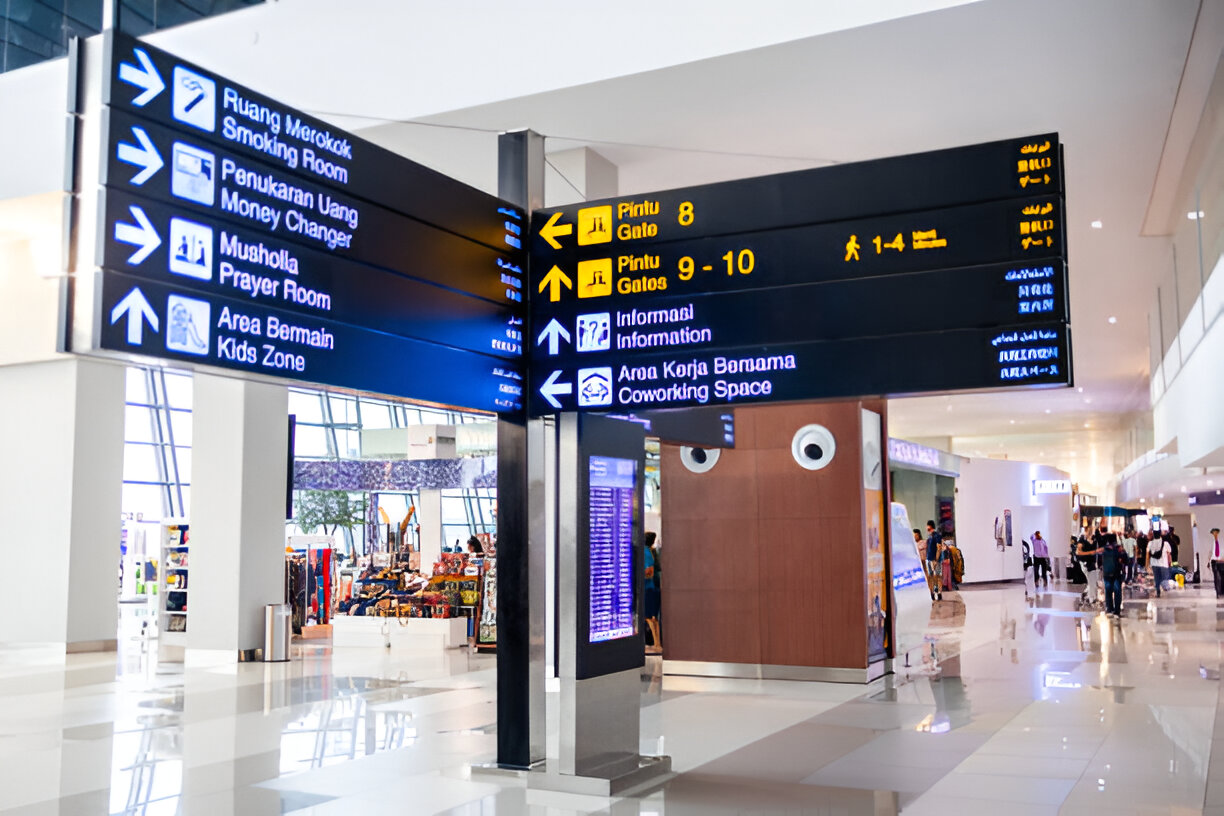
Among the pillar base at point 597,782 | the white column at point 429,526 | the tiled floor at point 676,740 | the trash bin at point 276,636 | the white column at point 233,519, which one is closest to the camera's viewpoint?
the tiled floor at point 676,740

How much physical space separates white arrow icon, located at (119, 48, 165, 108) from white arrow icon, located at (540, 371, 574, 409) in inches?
105

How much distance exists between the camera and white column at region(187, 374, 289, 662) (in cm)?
1358

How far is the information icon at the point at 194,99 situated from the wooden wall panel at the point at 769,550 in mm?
7367

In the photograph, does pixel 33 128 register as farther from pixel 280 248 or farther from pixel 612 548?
pixel 612 548

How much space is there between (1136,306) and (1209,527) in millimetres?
18353

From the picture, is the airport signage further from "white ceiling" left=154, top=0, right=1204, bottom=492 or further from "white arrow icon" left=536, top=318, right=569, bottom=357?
"white arrow icon" left=536, top=318, right=569, bottom=357

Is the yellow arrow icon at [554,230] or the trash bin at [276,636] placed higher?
the yellow arrow icon at [554,230]

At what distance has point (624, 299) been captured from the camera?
600cm

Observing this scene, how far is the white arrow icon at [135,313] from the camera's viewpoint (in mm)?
3955

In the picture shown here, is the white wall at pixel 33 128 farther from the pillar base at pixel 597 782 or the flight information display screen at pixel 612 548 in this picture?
the pillar base at pixel 597 782

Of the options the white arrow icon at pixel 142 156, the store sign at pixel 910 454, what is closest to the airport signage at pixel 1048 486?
the store sign at pixel 910 454

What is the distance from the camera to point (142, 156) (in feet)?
13.6

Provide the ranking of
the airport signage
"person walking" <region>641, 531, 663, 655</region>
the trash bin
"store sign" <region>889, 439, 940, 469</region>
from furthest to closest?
the airport signage
"store sign" <region>889, 439, 940, 469</region>
"person walking" <region>641, 531, 663, 655</region>
the trash bin

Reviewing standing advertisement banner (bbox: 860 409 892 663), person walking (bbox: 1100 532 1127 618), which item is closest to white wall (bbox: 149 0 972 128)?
standing advertisement banner (bbox: 860 409 892 663)
